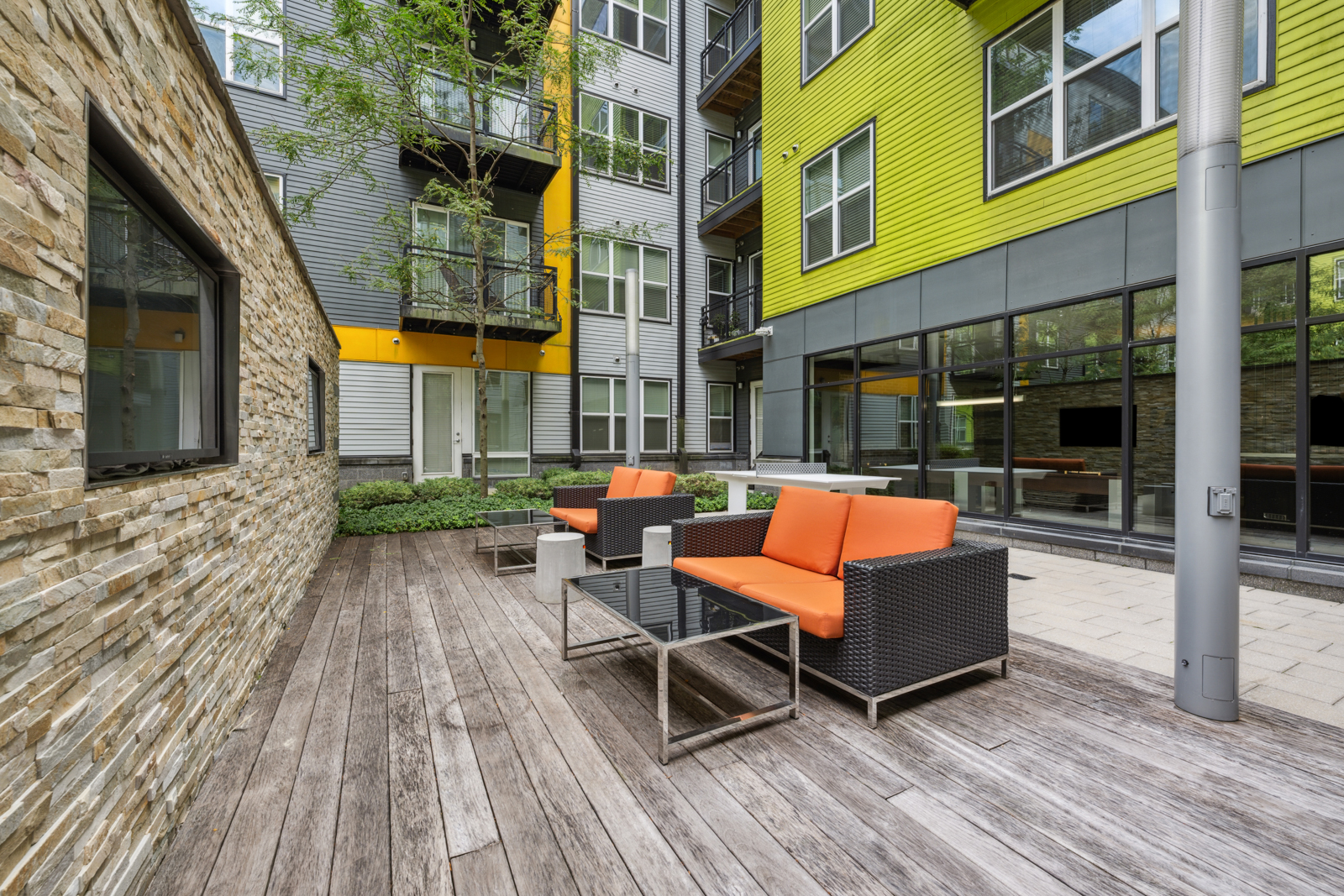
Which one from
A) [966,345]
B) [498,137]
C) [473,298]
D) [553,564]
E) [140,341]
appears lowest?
[553,564]

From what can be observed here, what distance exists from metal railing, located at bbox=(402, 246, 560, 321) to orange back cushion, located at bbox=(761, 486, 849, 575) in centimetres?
697

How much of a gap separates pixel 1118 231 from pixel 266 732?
743 centimetres

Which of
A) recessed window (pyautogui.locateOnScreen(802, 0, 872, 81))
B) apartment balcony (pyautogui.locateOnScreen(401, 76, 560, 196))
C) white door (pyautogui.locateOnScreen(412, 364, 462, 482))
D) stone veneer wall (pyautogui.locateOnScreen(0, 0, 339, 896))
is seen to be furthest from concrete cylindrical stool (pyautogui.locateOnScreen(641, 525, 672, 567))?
recessed window (pyautogui.locateOnScreen(802, 0, 872, 81))

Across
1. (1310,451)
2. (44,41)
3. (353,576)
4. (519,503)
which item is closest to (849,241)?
(1310,451)

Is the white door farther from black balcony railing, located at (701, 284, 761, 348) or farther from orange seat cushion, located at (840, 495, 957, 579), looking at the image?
orange seat cushion, located at (840, 495, 957, 579)

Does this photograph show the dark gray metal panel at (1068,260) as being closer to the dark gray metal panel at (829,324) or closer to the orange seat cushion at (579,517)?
the dark gray metal panel at (829,324)

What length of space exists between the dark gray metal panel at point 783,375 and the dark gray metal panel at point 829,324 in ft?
1.22

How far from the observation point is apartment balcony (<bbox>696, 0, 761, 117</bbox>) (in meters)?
10.9

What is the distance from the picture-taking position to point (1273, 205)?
14.5 feet

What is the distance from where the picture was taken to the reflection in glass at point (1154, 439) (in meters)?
5.11

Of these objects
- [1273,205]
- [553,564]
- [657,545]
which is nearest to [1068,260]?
[1273,205]

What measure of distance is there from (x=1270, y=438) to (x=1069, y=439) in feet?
4.77

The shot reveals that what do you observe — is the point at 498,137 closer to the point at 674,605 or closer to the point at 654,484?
the point at 654,484

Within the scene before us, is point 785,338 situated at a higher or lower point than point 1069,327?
higher
